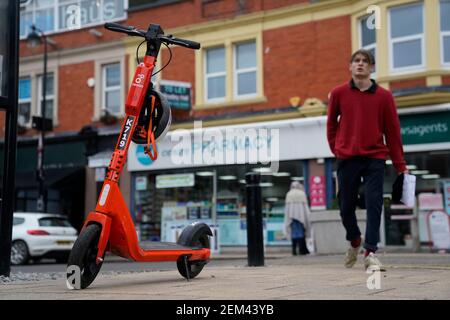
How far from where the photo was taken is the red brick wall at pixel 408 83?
16.3m

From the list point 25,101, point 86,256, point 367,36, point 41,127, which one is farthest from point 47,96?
point 86,256

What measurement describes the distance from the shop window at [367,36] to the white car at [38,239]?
9.42m

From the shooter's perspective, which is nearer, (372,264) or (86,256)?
(86,256)

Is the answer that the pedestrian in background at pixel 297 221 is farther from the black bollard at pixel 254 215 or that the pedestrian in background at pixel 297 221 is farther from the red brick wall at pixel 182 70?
the black bollard at pixel 254 215

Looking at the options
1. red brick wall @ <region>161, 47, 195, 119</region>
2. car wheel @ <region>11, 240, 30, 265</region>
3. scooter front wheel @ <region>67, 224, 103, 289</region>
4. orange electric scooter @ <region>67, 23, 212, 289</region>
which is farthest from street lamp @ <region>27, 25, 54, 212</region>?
scooter front wheel @ <region>67, 224, 103, 289</region>

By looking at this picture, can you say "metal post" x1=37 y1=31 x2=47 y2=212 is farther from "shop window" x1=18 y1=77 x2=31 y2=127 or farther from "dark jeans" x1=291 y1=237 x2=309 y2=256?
"dark jeans" x1=291 y1=237 x2=309 y2=256

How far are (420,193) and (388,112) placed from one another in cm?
1107

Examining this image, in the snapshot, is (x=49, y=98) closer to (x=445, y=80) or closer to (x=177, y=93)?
(x=177, y=93)

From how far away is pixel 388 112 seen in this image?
6254 millimetres

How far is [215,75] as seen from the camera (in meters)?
20.2

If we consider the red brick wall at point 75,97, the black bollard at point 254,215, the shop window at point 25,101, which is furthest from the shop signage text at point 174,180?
the black bollard at point 254,215

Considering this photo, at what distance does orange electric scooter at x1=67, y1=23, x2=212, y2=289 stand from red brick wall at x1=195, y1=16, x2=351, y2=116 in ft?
42.9

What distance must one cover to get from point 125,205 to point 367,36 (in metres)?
14.0

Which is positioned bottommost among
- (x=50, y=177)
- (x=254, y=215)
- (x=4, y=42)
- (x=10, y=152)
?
(x=254, y=215)
